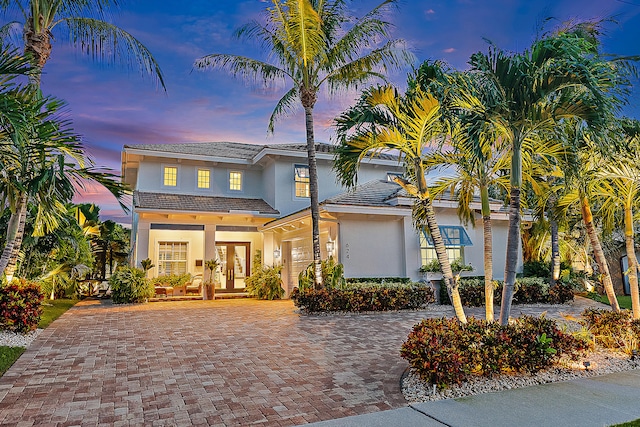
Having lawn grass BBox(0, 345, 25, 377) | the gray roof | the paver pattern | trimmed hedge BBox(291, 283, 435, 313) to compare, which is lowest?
the paver pattern

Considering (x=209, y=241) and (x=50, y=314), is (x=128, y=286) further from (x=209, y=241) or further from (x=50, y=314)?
(x=209, y=241)

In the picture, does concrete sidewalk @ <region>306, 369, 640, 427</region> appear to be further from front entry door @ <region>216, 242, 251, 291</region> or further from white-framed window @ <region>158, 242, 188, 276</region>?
front entry door @ <region>216, 242, 251, 291</region>

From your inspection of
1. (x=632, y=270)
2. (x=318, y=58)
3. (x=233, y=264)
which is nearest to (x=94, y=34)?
(x=318, y=58)

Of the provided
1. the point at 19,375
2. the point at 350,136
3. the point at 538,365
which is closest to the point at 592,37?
the point at 350,136

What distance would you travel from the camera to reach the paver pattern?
4598mm

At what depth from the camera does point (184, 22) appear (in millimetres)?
12805

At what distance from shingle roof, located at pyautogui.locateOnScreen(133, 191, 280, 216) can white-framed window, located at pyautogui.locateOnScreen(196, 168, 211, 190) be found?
0.69 m

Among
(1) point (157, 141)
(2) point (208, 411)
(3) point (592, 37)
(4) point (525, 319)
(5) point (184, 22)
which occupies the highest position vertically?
(5) point (184, 22)

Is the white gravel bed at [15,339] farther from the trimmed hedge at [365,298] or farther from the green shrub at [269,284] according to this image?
the green shrub at [269,284]

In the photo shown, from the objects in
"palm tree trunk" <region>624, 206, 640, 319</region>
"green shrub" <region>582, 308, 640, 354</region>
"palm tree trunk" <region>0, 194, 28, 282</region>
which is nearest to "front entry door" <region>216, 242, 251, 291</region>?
"palm tree trunk" <region>0, 194, 28, 282</region>

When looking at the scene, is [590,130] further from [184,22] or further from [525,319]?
[184,22]

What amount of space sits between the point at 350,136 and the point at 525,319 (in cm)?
450

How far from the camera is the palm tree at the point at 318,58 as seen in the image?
12.8m

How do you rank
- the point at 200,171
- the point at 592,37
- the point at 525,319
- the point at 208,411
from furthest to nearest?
the point at 200,171 → the point at 592,37 → the point at 525,319 → the point at 208,411
